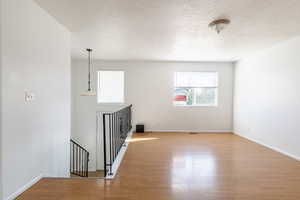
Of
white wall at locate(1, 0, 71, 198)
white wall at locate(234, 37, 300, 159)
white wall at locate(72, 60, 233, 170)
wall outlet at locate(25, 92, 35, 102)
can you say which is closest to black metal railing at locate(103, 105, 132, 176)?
white wall at locate(1, 0, 71, 198)

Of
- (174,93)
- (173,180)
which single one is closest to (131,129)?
(174,93)

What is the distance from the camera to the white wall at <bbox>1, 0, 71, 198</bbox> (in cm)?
187

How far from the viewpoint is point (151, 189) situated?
7.41 ft

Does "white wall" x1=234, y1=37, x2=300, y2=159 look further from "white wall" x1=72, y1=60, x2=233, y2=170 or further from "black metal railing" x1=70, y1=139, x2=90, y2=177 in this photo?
"black metal railing" x1=70, y1=139, x2=90, y2=177

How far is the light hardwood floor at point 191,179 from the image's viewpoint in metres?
2.11

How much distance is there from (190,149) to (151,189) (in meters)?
1.94

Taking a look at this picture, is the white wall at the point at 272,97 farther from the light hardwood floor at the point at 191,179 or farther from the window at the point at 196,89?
the window at the point at 196,89

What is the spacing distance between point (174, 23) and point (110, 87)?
3686 millimetres

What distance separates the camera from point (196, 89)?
5883 millimetres

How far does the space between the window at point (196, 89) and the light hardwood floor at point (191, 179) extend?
2.12 m

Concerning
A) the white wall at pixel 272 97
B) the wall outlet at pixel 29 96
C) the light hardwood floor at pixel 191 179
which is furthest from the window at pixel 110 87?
the white wall at pixel 272 97

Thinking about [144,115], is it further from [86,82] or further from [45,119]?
[45,119]

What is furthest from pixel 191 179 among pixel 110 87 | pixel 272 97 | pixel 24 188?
pixel 110 87

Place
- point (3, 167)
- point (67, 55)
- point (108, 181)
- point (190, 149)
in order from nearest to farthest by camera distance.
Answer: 1. point (3, 167)
2. point (108, 181)
3. point (67, 55)
4. point (190, 149)
